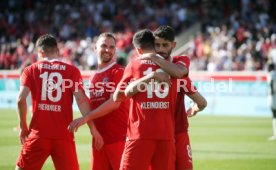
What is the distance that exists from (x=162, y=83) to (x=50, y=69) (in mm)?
1641

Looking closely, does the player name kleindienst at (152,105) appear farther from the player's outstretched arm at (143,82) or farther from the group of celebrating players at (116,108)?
the player's outstretched arm at (143,82)

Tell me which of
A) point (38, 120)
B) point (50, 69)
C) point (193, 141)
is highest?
point (50, 69)

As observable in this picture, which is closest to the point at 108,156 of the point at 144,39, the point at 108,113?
the point at 108,113

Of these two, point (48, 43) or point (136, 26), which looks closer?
point (48, 43)

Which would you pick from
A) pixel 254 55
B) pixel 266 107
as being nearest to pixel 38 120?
pixel 266 107

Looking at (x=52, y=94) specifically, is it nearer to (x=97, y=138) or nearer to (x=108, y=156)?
(x=97, y=138)

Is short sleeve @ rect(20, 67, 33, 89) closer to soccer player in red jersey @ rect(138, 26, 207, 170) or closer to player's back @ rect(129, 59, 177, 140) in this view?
player's back @ rect(129, 59, 177, 140)

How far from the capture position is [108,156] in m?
8.53

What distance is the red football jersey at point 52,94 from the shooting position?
8383 millimetres

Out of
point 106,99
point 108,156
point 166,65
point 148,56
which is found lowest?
point 108,156

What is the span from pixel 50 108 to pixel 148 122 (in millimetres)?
1481

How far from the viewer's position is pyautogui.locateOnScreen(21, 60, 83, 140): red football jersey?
838 centimetres

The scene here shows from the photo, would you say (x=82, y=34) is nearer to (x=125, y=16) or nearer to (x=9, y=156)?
A: (x=125, y=16)

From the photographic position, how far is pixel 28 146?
8352 millimetres
